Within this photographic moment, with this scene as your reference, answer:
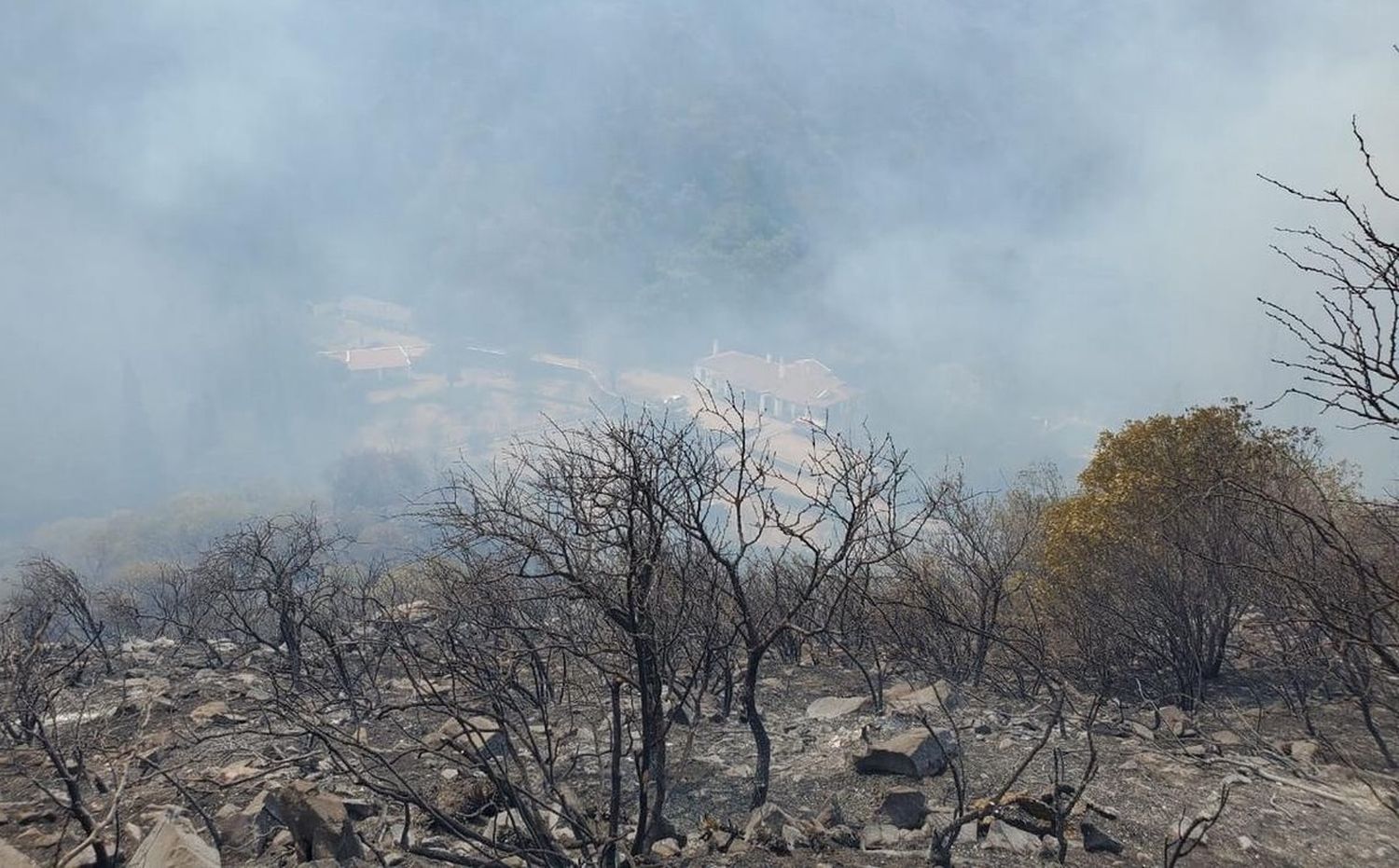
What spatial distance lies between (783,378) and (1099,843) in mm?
156119

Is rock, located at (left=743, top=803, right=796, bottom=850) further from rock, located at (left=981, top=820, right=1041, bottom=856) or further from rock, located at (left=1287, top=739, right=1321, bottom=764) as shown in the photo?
rock, located at (left=1287, top=739, right=1321, bottom=764)

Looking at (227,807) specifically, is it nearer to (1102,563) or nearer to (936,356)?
(1102,563)

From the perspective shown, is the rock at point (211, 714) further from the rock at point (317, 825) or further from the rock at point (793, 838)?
the rock at point (793, 838)

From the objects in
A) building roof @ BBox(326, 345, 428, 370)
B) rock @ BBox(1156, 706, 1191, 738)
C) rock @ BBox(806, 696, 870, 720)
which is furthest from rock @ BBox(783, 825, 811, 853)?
building roof @ BBox(326, 345, 428, 370)

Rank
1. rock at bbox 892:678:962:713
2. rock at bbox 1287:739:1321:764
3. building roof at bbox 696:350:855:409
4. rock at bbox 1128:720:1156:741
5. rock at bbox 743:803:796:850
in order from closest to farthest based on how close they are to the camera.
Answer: rock at bbox 743:803:796:850 → rock at bbox 1287:739:1321:764 → rock at bbox 1128:720:1156:741 → rock at bbox 892:678:962:713 → building roof at bbox 696:350:855:409

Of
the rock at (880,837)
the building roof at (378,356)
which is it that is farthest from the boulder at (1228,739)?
the building roof at (378,356)

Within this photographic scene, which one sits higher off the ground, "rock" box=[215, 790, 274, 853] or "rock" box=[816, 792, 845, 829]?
"rock" box=[816, 792, 845, 829]

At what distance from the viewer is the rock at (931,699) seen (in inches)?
401

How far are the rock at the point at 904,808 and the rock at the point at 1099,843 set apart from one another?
1.16 metres

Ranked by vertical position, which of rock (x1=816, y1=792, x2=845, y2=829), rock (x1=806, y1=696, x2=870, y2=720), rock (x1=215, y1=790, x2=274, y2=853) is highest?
rock (x1=806, y1=696, x2=870, y2=720)

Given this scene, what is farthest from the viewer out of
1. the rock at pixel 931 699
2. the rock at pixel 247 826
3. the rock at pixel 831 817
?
the rock at pixel 931 699

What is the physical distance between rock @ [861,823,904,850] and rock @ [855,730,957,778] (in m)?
1.13

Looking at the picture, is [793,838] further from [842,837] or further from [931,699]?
[931,699]

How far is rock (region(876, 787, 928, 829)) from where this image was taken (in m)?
7.07
